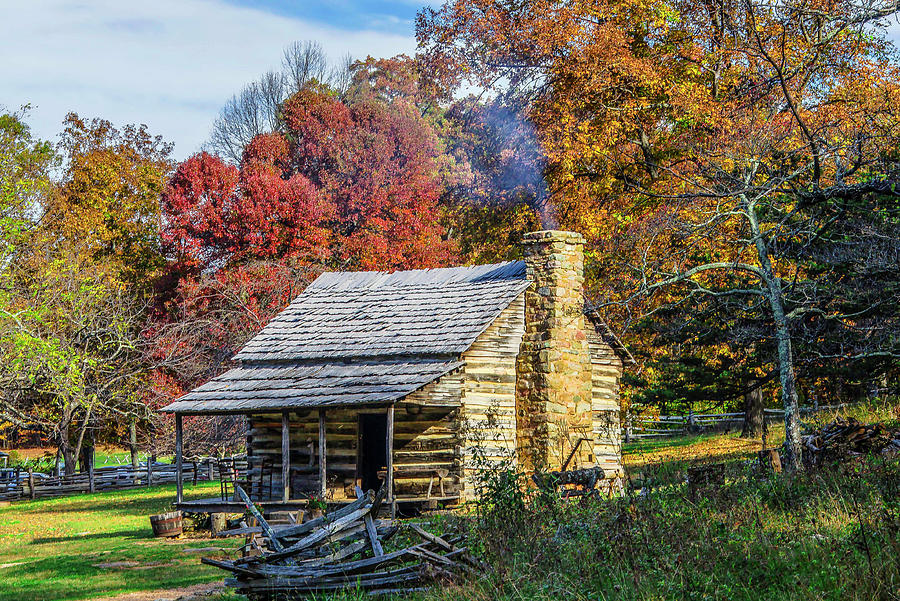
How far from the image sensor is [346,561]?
33.2 feet

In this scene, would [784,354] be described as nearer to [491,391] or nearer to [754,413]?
[491,391]

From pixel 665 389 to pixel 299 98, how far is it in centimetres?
2569

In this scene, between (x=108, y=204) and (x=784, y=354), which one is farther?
(x=108, y=204)

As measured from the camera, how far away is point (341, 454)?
815 inches

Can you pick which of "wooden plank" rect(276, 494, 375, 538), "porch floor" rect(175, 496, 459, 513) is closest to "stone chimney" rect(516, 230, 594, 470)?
"porch floor" rect(175, 496, 459, 513)

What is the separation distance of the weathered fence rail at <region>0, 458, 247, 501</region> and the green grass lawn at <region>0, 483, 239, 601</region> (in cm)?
599

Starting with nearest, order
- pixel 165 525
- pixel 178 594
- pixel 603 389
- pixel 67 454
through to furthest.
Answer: pixel 178 594
pixel 165 525
pixel 603 389
pixel 67 454

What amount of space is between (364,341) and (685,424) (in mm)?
21021

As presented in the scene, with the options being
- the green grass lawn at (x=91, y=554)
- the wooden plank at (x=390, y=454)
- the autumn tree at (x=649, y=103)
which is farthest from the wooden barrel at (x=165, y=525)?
the autumn tree at (x=649, y=103)

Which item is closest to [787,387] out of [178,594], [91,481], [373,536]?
[373,536]

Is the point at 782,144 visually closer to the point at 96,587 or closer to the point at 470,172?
the point at 96,587

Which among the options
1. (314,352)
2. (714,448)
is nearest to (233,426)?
Answer: (314,352)

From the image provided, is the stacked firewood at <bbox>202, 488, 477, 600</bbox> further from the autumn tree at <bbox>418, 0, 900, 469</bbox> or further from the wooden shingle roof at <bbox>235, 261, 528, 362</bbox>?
the autumn tree at <bbox>418, 0, 900, 469</bbox>

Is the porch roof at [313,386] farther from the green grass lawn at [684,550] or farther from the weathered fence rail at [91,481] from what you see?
the weathered fence rail at [91,481]
